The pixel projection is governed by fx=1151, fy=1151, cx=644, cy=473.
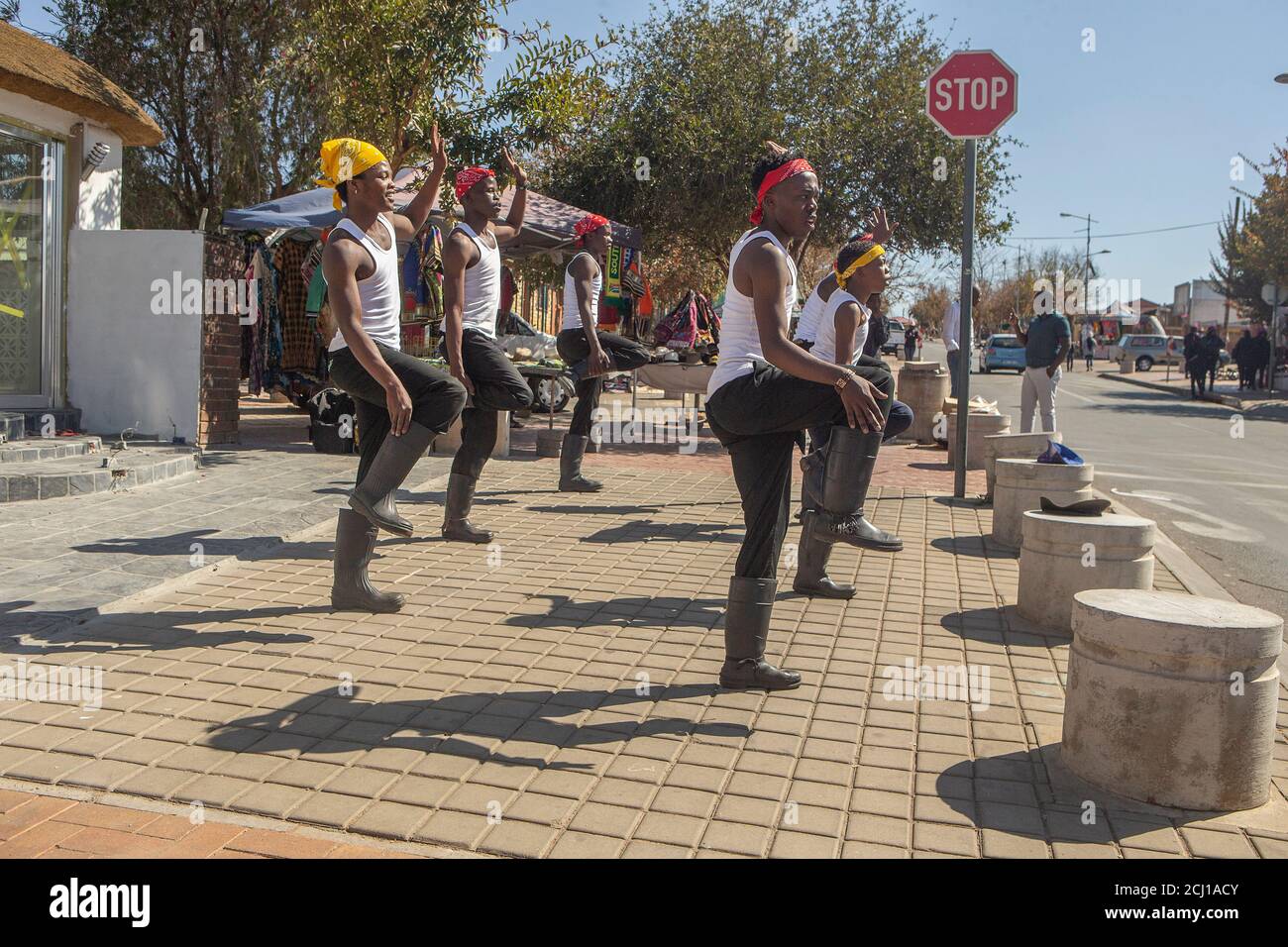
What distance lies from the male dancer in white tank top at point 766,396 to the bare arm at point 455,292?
98.0 inches

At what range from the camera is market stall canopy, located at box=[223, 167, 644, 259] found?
10750mm

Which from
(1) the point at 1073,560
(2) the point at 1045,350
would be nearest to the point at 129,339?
(1) the point at 1073,560

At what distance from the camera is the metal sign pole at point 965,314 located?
907 centimetres

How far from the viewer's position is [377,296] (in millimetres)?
5199

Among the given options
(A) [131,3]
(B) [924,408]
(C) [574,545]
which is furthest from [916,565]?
(A) [131,3]

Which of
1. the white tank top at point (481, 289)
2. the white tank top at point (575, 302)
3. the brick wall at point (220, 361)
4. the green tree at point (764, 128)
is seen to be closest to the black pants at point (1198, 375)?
the green tree at point (764, 128)

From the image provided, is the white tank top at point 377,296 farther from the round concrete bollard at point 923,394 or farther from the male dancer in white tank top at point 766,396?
the round concrete bollard at point 923,394

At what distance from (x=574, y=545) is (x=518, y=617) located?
1726 mm

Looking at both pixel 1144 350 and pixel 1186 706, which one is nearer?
pixel 1186 706

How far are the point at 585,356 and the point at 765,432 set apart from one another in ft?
16.0

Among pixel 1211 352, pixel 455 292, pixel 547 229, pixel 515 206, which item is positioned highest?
pixel 547 229

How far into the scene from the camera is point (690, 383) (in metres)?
12.9

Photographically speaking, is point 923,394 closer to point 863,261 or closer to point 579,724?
point 863,261
